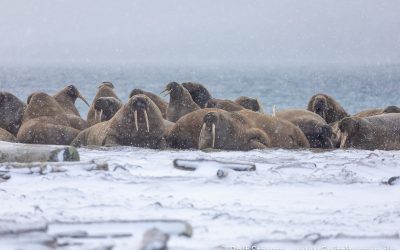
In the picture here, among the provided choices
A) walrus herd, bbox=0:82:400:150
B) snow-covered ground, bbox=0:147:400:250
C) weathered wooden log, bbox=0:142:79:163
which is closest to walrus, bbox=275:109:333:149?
walrus herd, bbox=0:82:400:150

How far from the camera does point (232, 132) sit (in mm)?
8328

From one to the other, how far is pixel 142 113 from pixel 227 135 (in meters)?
0.99

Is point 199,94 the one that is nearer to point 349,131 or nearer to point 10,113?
point 10,113

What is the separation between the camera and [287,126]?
28.9ft

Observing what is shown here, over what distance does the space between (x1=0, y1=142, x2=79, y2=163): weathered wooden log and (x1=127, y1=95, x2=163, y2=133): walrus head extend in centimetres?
253

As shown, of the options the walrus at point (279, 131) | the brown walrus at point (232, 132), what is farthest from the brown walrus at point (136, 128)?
the walrus at point (279, 131)

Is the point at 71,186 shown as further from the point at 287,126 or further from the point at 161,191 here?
the point at 287,126

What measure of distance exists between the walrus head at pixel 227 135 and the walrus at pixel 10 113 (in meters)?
3.21

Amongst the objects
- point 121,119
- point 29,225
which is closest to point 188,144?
point 121,119

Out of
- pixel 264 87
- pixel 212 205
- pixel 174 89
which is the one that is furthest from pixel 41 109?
pixel 264 87

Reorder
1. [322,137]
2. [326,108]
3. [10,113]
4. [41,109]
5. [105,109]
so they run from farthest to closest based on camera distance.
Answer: [326,108] → [10,113] → [105,109] → [41,109] → [322,137]

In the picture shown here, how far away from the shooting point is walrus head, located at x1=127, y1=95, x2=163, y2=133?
8.57m

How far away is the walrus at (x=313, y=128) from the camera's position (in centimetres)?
920

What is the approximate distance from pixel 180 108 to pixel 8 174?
5.61 metres
